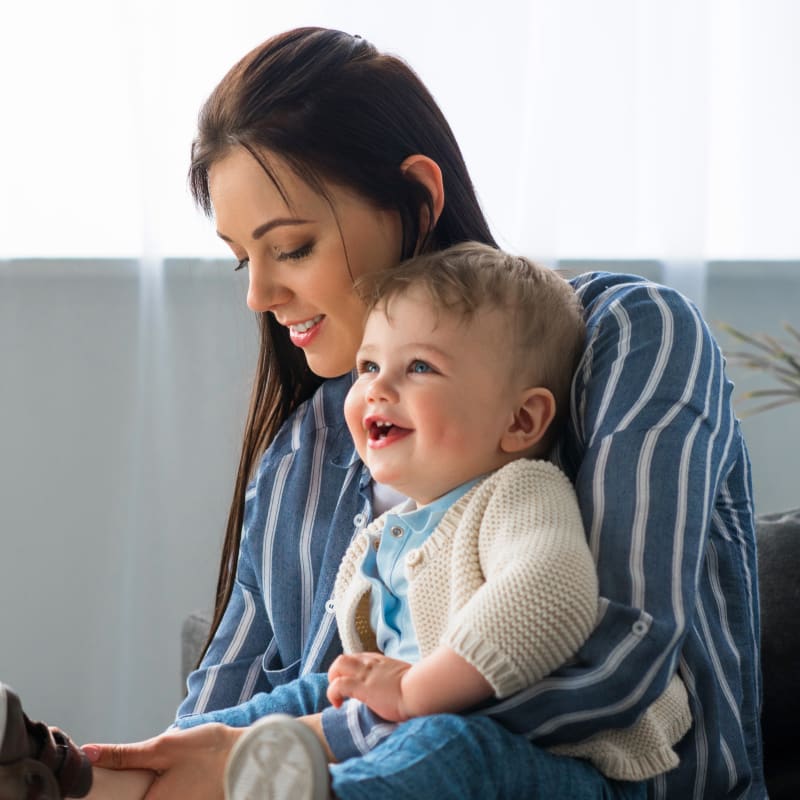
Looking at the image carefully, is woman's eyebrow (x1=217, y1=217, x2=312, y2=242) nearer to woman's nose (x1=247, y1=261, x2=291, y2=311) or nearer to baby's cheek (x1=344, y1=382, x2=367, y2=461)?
woman's nose (x1=247, y1=261, x2=291, y2=311)

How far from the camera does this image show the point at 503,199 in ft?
9.30

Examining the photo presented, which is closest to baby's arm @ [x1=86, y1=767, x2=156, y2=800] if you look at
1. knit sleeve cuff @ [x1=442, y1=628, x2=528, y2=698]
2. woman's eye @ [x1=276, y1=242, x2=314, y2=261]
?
knit sleeve cuff @ [x1=442, y1=628, x2=528, y2=698]

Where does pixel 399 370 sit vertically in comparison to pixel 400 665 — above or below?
above

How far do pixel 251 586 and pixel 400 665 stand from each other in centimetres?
51

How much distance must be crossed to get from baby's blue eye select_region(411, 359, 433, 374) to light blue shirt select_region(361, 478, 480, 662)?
119 mm

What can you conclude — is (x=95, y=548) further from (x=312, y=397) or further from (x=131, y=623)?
(x=312, y=397)

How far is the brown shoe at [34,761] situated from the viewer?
98 centimetres

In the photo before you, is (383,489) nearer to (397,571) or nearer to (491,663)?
(397,571)

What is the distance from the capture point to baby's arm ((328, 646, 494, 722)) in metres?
1.02

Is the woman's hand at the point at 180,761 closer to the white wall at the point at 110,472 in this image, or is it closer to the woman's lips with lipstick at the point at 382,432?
the woman's lips with lipstick at the point at 382,432

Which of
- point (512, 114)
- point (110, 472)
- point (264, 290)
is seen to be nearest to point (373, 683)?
point (264, 290)

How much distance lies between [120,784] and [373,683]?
28cm

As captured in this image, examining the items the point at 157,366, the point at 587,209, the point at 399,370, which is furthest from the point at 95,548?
the point at 399,370

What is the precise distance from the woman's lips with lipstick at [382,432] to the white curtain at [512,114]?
4.57ft
